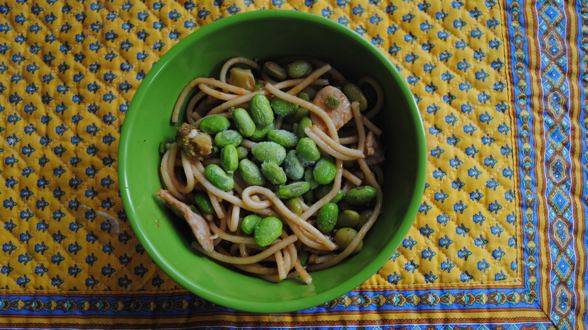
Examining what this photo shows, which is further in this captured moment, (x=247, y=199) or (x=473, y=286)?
(x=473, y=286)

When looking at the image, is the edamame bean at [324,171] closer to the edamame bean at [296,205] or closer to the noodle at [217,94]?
the edamame bean at [296,205]

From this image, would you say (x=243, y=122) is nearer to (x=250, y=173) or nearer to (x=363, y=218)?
(x=250, y=173)

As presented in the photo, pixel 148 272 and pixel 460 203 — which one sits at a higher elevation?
pixel 460 203

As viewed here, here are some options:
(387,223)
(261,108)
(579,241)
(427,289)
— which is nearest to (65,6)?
(261,108)

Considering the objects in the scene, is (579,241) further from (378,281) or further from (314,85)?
(314,85)

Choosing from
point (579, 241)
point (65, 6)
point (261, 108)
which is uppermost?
point (65, 6)

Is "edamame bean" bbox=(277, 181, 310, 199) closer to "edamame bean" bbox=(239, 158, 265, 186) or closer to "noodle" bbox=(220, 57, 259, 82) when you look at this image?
"edamame bean" bbox=(239, 158, 265, 186)

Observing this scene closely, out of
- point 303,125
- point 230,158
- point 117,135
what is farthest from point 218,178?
point 117,135
